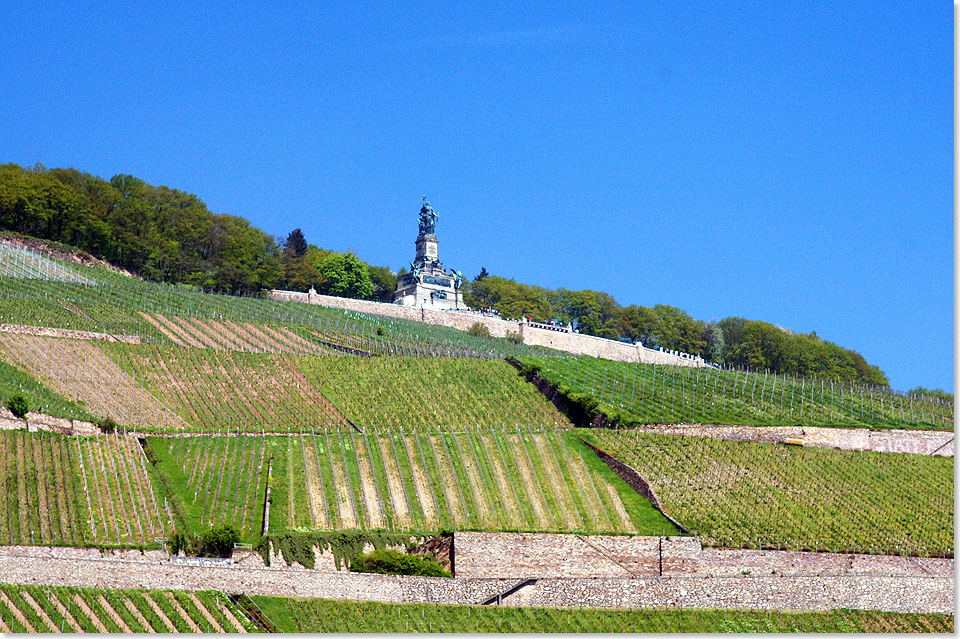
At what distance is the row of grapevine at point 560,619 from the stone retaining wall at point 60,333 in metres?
29.6

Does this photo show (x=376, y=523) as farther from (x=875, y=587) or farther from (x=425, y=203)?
(x=425, y=203)

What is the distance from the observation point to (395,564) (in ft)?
129

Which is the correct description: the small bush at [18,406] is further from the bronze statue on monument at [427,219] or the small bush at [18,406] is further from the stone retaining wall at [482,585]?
the bronze statue on monument at [427,219]

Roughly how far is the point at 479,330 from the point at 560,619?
Answer: 54.0 m

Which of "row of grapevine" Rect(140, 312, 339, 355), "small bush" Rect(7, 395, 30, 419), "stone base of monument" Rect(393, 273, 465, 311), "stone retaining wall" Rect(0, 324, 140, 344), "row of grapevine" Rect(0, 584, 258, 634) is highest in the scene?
"stone base of monument" Rect(393, 273, 465, 311)

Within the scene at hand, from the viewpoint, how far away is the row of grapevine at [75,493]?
1555 inches

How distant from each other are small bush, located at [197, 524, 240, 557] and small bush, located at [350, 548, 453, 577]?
11.7 ft

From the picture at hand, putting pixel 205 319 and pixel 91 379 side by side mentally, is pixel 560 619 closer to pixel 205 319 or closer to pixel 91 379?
pixel 91 379

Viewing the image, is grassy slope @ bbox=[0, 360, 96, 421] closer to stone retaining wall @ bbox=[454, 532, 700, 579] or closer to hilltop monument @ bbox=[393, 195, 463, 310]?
stone retaining wall @ bbox=[454, 532, 700, 579]

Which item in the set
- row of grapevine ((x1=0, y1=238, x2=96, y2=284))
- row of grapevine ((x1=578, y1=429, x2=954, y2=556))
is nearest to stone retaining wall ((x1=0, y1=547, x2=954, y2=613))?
row of grapevine ((x1=578, y1=429, x2=954, y2=556))

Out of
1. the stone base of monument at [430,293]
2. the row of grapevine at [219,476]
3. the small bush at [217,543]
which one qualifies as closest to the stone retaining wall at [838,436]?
the row of grapevine at [219,476]

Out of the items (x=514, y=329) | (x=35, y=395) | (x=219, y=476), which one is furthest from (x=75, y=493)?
(x=514, y=329)

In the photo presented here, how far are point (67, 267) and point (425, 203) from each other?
1216 inches

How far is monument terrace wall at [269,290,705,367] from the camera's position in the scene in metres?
91.6
